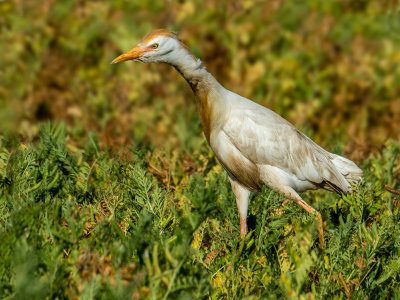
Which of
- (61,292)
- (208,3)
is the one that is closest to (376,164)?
(61,292)

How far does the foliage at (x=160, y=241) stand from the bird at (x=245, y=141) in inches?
7.6

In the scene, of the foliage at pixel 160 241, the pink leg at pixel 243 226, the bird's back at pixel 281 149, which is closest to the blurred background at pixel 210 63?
the foliage at pixel 160 241

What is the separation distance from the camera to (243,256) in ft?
11.1

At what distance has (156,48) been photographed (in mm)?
3828

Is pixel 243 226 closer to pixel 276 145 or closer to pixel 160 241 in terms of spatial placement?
pixel 276 145

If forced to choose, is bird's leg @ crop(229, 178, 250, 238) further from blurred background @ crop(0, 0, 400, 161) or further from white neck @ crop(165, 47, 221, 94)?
blurred background @ crop(0, 0, 400, 161)

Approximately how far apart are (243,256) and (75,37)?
6.48 meters

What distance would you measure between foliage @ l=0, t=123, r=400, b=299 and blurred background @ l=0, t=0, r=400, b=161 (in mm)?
3781

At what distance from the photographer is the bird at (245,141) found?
3.93 meters

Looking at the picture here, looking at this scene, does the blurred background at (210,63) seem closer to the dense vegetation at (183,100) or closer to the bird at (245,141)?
the dense vegetation at (183,100)

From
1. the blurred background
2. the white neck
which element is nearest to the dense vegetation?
the blurred background

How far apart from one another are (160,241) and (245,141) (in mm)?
1218

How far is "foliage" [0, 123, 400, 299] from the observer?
2541 mm

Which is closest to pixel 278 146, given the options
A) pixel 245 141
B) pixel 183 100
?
pixel 245 141
